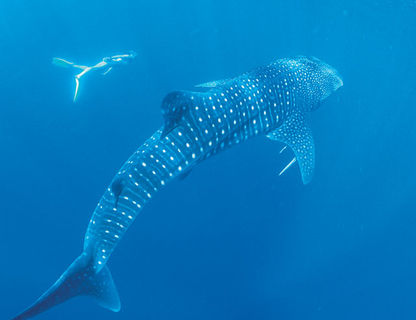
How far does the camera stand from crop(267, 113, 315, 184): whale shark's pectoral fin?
6.11m

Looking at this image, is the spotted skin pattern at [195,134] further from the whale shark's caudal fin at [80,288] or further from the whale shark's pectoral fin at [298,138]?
the whale shark's caudal fin at [80,288]

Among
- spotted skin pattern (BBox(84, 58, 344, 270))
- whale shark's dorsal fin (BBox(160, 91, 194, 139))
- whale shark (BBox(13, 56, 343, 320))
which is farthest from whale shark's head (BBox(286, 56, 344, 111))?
whale shark's dorsal fin (BBox(160, 91, 194, 139))

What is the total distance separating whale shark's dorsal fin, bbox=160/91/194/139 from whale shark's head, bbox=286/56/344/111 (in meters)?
2.79

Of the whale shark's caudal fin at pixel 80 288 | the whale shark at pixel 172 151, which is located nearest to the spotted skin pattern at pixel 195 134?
the whale shark at pixel 172 151

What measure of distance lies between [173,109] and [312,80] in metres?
3.46

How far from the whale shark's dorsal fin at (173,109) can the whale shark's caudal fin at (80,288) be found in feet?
5.06

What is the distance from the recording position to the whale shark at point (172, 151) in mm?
3680

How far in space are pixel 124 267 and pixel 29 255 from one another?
2.90 metres

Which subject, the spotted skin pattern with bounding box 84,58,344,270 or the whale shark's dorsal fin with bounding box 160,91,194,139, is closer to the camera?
the spotted skin pattern with bounding box 84,58,344,270

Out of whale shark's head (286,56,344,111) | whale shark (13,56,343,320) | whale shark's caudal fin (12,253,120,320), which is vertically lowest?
whale shark's caudal fin (12,253,120,320)

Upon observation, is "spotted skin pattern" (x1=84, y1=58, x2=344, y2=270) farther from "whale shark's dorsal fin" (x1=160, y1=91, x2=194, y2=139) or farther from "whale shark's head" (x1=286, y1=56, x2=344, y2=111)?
"whale shark's head" (x1=286, y1=56, x2=344, y2=111)

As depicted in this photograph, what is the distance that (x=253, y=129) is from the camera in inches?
209

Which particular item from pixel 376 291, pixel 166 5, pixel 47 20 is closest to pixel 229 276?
pixel 376 291

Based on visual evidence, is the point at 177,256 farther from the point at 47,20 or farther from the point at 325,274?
the point at 47,20
